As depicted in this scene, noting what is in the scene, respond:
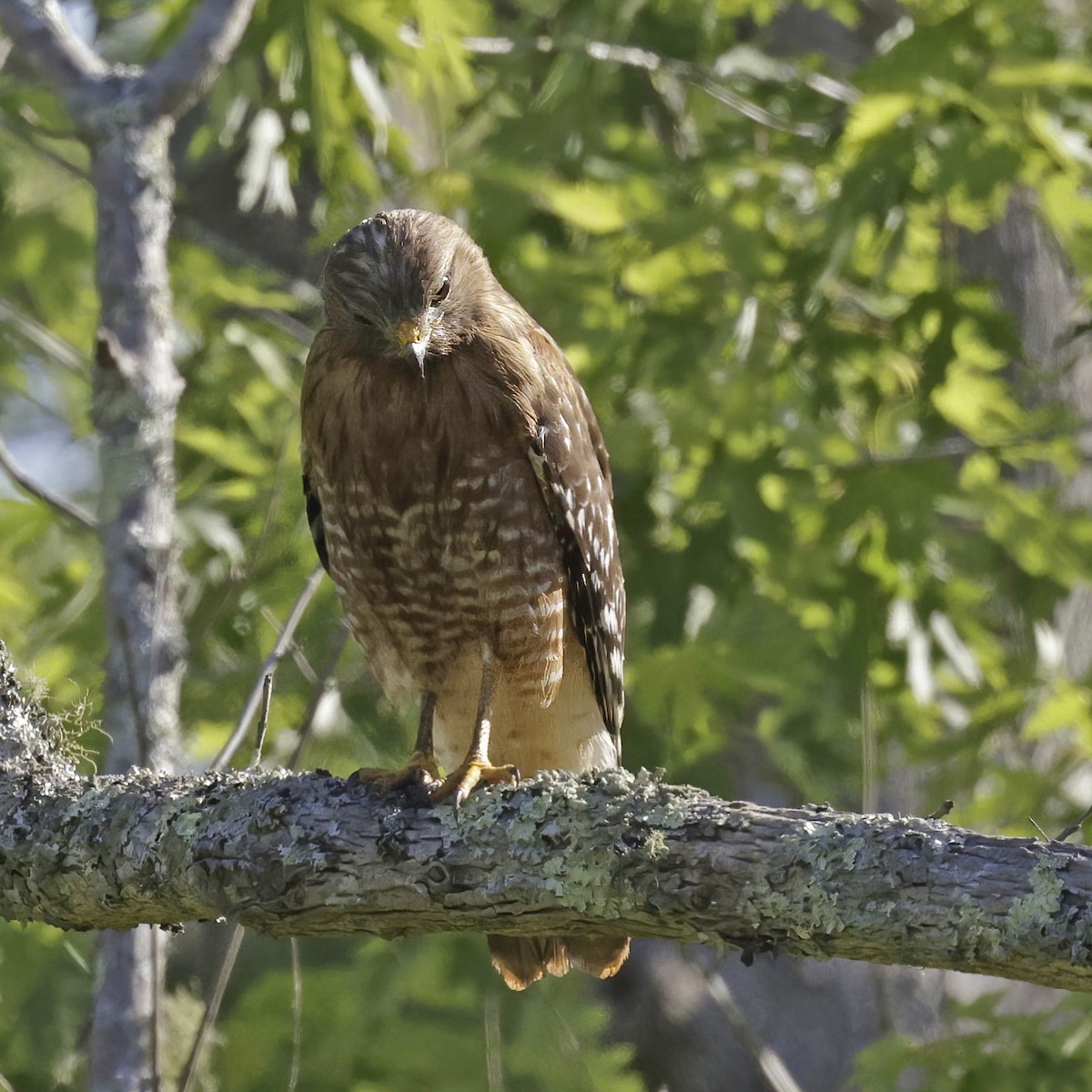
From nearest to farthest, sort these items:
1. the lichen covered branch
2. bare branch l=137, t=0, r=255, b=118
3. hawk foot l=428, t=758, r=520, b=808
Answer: the lichen covered branch
hawk foot l=428, t=758, r=520, b=808
bare branch l=137, t=0, r=255, b=118

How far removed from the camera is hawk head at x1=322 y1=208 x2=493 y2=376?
3.46 m

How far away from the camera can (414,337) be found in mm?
3426

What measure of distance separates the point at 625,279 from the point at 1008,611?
2125mm

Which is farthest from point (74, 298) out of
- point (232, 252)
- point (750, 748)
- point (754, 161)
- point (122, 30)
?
point (750, 748)

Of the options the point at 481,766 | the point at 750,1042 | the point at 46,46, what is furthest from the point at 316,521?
the point at 750,1042

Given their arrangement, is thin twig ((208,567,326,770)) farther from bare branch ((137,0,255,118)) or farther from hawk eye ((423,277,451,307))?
bare branch ((137,0,255,118))

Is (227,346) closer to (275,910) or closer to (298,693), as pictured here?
(298,693)

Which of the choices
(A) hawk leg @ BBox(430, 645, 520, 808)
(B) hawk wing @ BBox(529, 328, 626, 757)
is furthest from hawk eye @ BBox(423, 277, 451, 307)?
(A) hawk leg @ BBox(430, 645, 520, 808)

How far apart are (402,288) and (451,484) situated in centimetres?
48

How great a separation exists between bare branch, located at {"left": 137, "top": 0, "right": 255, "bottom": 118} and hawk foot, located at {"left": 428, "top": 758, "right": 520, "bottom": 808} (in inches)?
77.4

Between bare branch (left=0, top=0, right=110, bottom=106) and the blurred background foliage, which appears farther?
the blurred background foliage

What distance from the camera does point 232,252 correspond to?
6.00 metres

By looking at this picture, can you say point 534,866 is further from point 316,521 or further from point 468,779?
point 316,521

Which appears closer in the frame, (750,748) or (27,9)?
(27,9)
